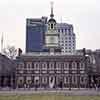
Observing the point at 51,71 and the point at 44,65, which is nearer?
the point at 51,71

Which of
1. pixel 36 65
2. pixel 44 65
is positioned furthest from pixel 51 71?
pixel 36 65

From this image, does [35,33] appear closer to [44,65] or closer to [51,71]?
[44,65]

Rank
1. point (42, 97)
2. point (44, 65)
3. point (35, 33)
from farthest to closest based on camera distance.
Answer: point (35, 33)
point (44, 65)
point (42, 97)

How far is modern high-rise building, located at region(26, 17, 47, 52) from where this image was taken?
182500 mm

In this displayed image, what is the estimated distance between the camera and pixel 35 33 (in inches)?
7539

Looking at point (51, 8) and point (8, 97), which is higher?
point (51, 8)

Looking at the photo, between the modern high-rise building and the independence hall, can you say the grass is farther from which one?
the modern high-rise building

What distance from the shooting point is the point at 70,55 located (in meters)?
106

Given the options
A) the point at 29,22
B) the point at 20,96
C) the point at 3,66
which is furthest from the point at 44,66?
the point at 29,22

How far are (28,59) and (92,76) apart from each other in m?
18.6

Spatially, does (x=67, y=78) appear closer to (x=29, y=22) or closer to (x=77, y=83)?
(x=77, y=83)

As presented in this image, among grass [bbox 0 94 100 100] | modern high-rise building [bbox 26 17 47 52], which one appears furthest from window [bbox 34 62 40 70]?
modern high-rise building [bbox 26 17 47 52]

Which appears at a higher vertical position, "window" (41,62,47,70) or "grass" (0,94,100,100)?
"window" (41,62,47,70)

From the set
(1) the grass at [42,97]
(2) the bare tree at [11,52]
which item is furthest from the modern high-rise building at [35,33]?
(1) the grass at [42,97]
